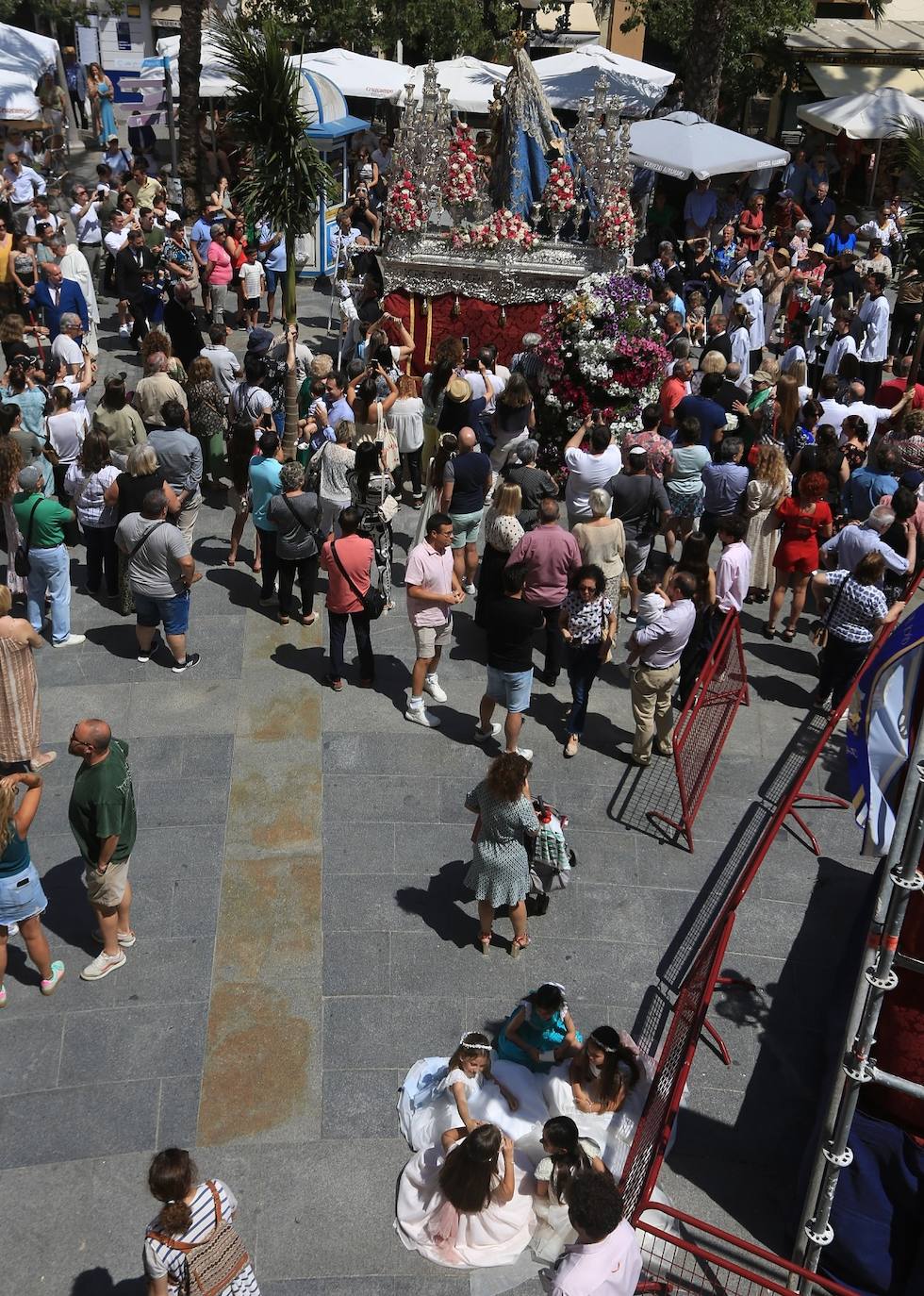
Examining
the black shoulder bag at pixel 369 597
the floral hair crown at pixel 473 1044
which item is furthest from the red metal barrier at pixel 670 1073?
the black shoulder bag at pixel 369 597

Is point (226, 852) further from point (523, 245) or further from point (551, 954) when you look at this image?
point (523, 245)

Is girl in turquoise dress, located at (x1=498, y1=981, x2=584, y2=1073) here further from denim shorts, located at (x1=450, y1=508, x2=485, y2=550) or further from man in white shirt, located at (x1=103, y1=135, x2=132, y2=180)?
man in white shirt, located at (x1=103, y1=135, x2=132, y2=180)

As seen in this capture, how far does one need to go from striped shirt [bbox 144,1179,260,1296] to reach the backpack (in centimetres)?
1

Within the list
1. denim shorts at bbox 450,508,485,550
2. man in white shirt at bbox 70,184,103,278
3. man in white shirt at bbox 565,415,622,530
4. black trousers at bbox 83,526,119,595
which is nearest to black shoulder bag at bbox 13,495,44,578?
black trousers at bbox 83,526,119,595

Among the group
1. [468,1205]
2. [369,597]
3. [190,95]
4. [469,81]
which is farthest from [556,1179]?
[469,81]

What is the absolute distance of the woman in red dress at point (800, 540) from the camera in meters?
9.87

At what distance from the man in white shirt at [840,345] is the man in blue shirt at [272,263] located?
710cm

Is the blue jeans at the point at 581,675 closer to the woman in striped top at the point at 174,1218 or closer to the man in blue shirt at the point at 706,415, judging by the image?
the man in blue shirt at the point at 706,415

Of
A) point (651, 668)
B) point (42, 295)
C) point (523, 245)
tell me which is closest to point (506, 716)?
point (651, 668)

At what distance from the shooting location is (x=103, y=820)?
6145mm

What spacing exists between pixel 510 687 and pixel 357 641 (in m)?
1.50

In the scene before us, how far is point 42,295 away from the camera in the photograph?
556 inches

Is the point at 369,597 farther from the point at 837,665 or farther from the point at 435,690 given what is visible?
the point at 837,665

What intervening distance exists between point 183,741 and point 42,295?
7.85 metres
